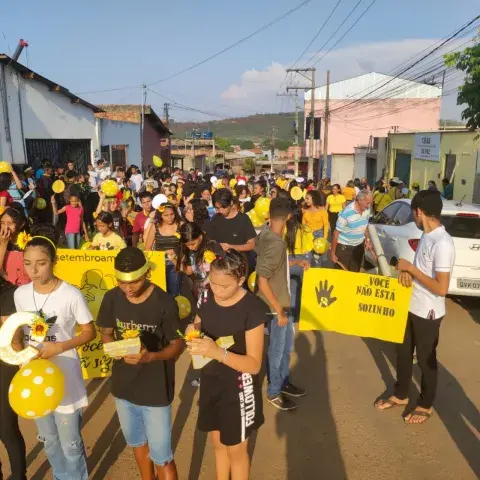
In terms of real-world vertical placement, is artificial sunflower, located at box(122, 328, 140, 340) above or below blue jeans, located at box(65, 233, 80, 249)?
above

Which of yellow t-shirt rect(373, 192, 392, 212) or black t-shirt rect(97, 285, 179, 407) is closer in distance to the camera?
black t-shirt rect(97, 285, 179, 407)

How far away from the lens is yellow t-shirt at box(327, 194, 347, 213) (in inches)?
452

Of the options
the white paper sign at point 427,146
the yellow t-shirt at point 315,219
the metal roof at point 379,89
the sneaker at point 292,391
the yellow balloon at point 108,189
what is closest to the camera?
the sneaker at point 292,391

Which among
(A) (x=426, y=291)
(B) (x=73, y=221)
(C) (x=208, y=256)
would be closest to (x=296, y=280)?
(C) (x=208, y=256)

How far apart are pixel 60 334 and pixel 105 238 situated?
2.94 meters

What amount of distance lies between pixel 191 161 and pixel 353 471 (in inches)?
2066

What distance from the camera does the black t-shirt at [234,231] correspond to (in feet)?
19.2

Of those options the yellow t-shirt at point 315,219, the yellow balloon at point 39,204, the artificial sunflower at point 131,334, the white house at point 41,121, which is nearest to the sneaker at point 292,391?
the artificial sunflower at point 131,334

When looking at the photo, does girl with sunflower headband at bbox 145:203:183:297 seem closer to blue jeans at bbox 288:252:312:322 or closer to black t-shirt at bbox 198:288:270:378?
blue jeans at bbox 288:252:312:322

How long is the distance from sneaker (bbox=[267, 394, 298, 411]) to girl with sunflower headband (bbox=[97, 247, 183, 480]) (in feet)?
5.17

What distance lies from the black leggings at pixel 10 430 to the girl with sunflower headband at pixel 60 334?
0.32 m

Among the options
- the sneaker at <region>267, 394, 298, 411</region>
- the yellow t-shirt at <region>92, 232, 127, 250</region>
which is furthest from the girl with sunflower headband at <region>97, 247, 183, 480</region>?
the yellow t-shirt at <region>92, 232, 127, 250</region>

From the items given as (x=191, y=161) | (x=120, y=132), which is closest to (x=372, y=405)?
(x=120, y=132)

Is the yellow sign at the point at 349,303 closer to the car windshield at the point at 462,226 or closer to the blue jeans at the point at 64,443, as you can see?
the blue jeans at the point at 64,443
